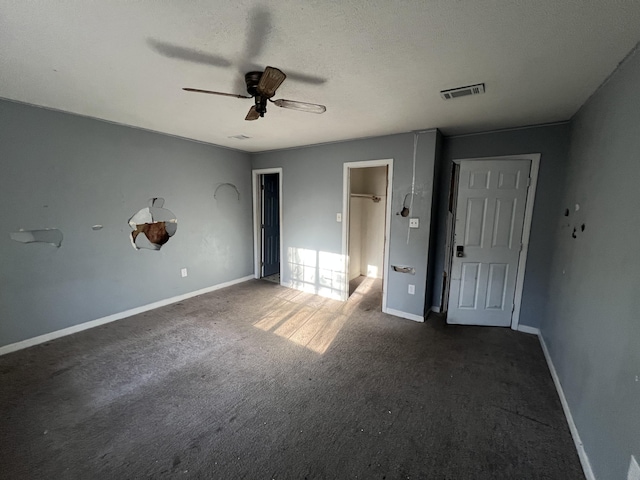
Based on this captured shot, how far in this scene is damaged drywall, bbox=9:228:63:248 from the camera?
96.9 inches

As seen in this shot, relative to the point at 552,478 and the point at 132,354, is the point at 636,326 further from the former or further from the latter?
the point at 132,354

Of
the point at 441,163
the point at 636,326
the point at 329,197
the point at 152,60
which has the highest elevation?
the point at 152,60

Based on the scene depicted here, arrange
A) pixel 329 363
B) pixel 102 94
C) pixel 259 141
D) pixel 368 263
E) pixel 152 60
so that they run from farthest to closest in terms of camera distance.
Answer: pixel 368 263
pixel 259 141
pixel 329 363
pixel 102 94
pixel 152 60

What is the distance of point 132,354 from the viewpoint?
249 centimetres

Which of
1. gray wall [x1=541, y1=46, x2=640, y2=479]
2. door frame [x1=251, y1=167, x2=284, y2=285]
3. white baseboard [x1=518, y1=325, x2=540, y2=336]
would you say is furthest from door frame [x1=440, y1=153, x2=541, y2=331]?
door frame [x1=251, y1=167, x2=284, y2=285]

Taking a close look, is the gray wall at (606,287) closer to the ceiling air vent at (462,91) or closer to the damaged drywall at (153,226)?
the ceiling air vent at (462,91)

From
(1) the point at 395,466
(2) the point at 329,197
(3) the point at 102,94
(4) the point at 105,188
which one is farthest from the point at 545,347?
(4) the point at 105,188

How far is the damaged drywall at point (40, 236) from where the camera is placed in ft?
8.08

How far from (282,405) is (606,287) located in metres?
2.15

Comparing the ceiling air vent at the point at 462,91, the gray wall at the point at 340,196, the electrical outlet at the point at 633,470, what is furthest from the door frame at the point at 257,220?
the electrical outlet at the point at 633,470

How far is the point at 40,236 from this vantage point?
8.45 ft

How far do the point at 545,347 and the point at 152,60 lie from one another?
408cm

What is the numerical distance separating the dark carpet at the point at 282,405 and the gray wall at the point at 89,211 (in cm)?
43

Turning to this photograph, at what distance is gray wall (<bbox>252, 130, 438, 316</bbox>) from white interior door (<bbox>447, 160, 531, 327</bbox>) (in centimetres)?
→ 42
